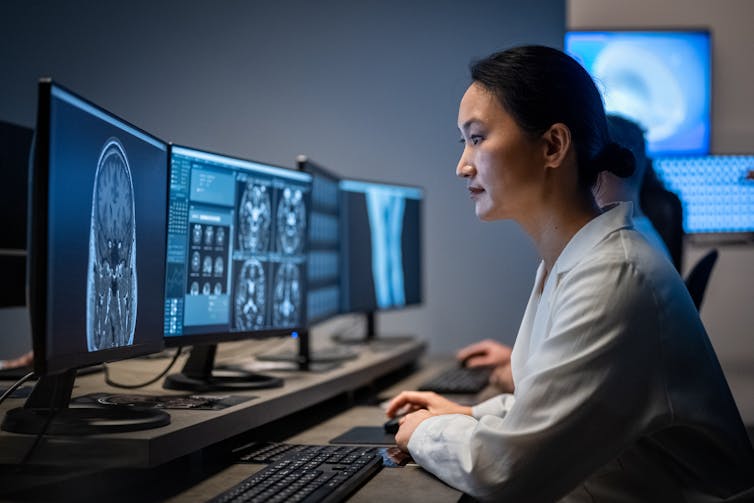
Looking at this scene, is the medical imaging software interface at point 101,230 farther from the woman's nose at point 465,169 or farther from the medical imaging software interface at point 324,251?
the medical imaging software interface at point 324,251

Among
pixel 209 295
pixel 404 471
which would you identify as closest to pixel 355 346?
pixel 209 295

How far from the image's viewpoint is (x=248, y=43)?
4.18m

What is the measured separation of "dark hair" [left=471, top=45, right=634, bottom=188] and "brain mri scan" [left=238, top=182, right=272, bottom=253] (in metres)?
0.63

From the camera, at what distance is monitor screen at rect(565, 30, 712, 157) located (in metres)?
3.22

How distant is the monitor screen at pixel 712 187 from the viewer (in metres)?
2.69

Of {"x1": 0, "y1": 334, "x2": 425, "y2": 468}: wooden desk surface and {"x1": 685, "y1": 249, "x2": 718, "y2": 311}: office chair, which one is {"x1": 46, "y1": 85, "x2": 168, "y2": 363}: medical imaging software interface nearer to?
{"x1": 0, "y1": 334, "x2": 425, "y2": 468}: wooden desk surface

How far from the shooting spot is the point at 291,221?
2.10 m

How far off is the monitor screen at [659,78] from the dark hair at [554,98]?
1873mm

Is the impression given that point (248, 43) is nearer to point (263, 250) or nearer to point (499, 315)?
point (499, 315)

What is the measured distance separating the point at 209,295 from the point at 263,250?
0.24m

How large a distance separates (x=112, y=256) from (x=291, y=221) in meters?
0.83

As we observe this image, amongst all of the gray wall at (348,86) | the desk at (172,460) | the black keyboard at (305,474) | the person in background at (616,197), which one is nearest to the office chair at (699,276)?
the person in background at (616,197)

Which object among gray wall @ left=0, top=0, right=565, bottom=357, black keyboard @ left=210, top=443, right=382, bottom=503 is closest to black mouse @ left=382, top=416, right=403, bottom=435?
black keyboard @ left=210, top=443, right=382, bottom=503

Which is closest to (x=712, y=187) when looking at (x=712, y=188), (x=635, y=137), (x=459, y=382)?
(x=712, y=188)
